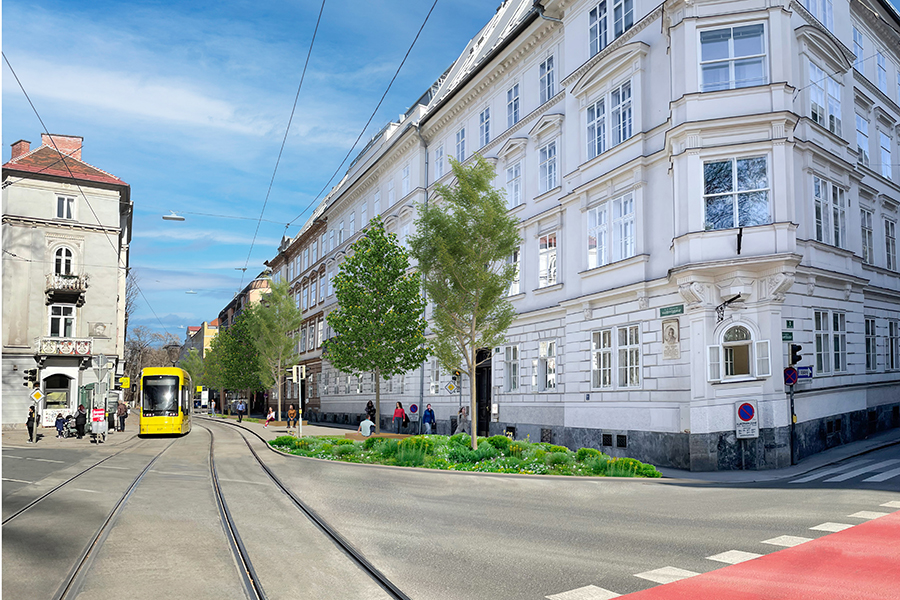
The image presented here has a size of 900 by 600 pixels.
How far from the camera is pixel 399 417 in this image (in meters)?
35.6

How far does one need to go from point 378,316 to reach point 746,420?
726 inches

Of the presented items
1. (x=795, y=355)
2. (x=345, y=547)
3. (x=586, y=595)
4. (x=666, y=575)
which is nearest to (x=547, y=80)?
(x=795, y=355)

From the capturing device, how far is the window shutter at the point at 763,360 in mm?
17938

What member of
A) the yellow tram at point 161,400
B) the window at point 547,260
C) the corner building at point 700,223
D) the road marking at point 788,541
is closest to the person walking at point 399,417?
the corner building at point 700,223

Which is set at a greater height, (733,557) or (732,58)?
(732,58)

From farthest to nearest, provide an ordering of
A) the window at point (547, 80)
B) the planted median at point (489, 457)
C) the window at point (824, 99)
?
1. the window at point (547, 80)
2. the window at point (824, 99)
3. the planted median at point (489, 457)

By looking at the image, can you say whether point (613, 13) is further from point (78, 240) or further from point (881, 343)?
point (78, 240)

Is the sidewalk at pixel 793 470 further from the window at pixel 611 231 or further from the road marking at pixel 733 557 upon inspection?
the road marking at pixel 733 557

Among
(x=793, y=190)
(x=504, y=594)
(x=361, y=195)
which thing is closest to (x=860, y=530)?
(x=504, y=594)

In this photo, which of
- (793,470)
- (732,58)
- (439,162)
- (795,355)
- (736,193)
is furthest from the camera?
(439,162)

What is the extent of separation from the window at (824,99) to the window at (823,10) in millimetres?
1701

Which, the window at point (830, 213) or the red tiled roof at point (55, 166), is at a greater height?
the red tiled roof at point (55, 166)

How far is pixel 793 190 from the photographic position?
734 inches

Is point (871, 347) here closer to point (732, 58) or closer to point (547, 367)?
point (547, 367)
